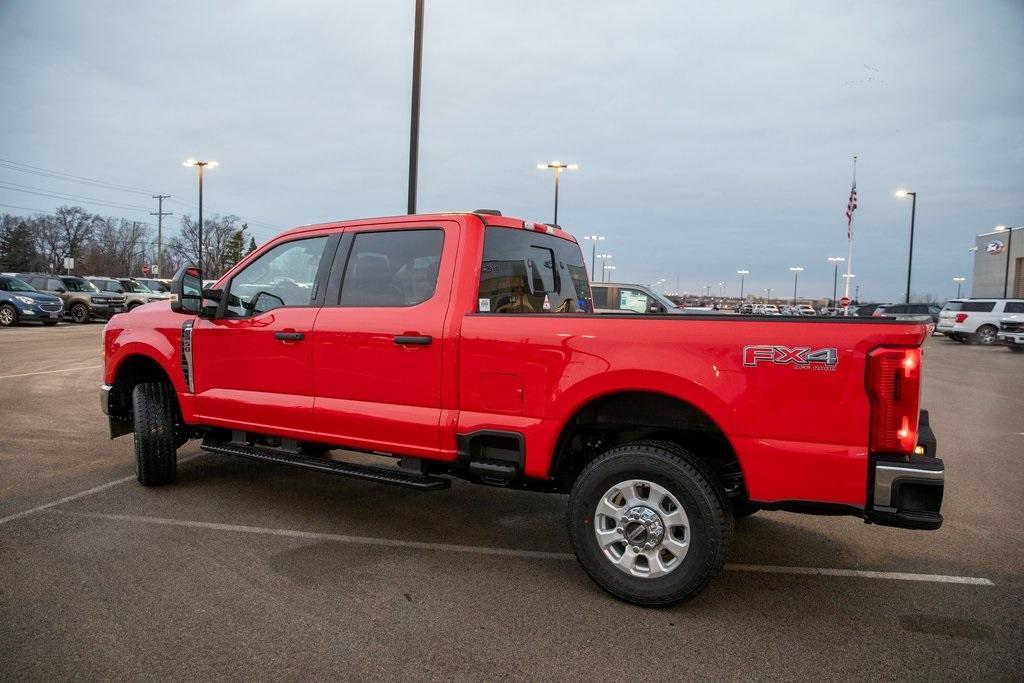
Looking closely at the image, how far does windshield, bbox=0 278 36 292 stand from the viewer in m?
23.7

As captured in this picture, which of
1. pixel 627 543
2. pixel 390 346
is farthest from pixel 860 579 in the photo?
pixel 390 346

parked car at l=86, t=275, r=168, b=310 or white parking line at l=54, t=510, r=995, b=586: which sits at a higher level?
parked car at l=86, t=275, r=168, b=310

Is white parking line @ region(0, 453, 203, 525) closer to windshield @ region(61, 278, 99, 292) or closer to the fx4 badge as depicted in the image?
the fx4 badge

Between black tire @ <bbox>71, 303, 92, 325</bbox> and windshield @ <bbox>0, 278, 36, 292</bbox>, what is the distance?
10.0 feet

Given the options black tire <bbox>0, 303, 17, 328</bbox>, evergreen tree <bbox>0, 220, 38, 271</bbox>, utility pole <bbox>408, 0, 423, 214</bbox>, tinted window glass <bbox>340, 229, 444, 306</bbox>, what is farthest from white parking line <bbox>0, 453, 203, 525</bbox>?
evergreen tree <bbox>0, 220, 38, 271</bbox>

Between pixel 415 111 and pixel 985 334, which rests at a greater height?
pixel 415 111

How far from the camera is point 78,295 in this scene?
27641 millimetres

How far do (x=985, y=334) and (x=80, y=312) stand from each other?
35235 millimetres

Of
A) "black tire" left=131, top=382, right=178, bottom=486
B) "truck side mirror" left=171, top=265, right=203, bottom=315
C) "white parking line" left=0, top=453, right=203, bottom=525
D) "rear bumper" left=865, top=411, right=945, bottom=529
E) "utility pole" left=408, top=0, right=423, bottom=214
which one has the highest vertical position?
"utility pole" left=408, top=0, right=423, bottom=214

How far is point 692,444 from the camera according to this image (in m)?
3.91

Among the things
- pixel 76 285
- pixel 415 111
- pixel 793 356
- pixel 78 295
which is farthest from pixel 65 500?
pixel 76 285

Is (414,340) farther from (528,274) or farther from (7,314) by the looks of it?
(7,314)

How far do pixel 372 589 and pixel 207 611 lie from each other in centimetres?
79

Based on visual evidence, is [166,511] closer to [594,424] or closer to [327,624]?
[327,624]
